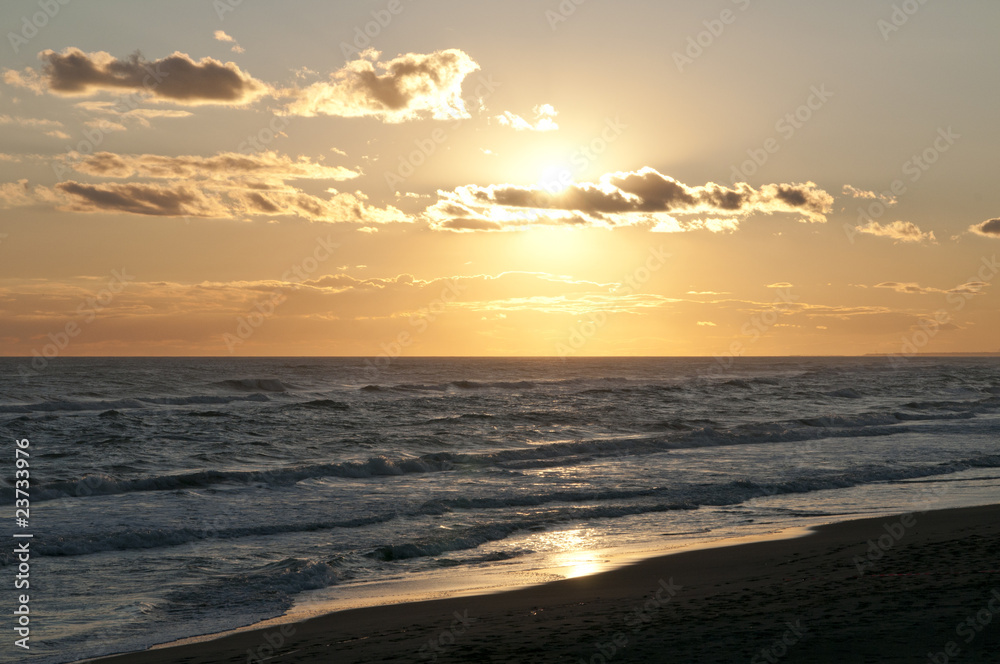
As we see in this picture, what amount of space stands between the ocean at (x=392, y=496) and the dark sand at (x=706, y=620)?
1238 mm

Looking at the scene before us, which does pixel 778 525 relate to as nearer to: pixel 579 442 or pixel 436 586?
pixel 436 586

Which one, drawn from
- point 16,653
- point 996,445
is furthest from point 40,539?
point 996,445

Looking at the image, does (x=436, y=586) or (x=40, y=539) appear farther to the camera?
(x=40, y=539)

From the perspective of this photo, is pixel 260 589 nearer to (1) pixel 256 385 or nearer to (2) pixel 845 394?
(2) pixel 845 394

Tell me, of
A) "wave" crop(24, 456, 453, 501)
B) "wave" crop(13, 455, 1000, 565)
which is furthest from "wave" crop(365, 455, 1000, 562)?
"wave" crop(24, 456, 453, 501)

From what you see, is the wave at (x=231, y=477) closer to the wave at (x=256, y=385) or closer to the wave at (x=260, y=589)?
the wave at (x=260, y=589)

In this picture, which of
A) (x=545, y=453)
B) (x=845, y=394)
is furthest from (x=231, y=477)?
(x=845, y=394)

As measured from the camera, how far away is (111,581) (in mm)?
11414

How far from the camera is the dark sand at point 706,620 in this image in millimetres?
7078

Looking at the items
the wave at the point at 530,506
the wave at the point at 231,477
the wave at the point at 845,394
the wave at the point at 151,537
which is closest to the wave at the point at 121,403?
the wave at the point at 231,477

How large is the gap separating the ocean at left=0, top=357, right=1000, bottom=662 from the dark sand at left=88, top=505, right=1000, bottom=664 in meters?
1.24

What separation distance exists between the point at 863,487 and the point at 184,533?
57.4ft

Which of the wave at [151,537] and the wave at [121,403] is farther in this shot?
the wave at [121,403]

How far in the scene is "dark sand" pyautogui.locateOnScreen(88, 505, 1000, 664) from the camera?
708cm
